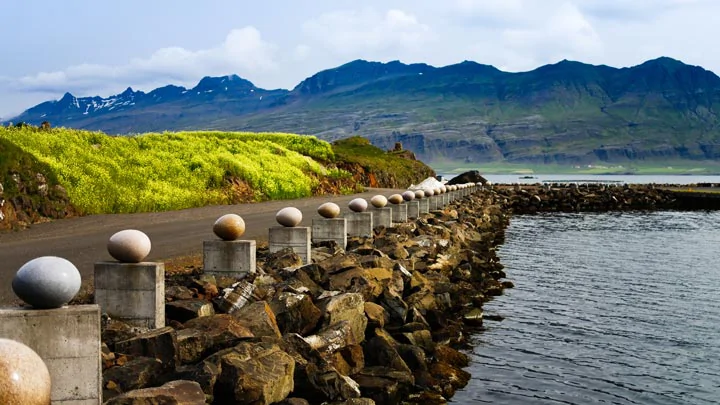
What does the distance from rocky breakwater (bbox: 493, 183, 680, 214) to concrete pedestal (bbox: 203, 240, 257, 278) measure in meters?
51.5

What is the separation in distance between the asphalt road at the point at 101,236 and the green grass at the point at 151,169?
131cm

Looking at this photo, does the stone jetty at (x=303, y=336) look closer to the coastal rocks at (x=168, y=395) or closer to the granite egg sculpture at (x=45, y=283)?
the coastal rocks at (x=168, y=395)

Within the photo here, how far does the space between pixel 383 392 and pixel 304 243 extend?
5.85 metres

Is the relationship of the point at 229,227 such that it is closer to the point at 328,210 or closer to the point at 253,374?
the point at 253,374

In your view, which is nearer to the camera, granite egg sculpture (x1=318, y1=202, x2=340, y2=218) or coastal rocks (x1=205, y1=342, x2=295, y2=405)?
coastal rocks (x1=205, y1=342, x2=295, y2=405)

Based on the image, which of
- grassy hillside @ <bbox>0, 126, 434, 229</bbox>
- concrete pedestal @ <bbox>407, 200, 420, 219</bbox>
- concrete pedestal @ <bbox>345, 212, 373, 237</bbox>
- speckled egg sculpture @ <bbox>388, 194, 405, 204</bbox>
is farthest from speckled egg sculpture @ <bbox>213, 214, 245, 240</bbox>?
concrete pedestal @ <bbox>407, 200, 420, 219</bbox>

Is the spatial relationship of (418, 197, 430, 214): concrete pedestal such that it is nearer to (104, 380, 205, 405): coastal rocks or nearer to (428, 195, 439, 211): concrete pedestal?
(428, 195, 439, 211): concrete pedestal

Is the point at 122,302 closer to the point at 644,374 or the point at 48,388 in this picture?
the point at 48,388

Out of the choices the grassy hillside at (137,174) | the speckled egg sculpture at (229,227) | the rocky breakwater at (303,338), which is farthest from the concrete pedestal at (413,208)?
the speckled egg sculpture at (229,227)

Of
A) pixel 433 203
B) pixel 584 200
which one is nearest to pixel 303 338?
pixel 433 203

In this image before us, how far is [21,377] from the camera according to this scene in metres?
5.46

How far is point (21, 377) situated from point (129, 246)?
3970 mm

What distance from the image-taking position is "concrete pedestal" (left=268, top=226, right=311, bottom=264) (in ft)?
49.8

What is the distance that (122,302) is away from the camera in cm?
933
